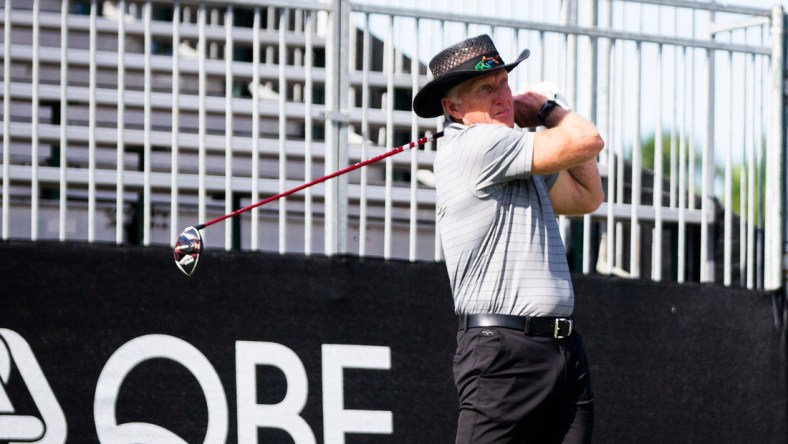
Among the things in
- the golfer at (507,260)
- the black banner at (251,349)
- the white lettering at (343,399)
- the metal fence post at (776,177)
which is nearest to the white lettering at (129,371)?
the black banner at (251,349)

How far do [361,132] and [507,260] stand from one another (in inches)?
82.2

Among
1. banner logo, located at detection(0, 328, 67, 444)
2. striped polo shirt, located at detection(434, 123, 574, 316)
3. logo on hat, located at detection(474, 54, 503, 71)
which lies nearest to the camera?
striped polo shirt, located at detection(434, 123, 574, 316)

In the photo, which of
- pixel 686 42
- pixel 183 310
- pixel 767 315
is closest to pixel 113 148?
pixel 183 310

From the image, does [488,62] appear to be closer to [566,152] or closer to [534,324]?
[566,152]

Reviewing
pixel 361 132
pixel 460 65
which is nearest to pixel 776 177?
pixel 361 132

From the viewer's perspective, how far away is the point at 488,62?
13.9 feet

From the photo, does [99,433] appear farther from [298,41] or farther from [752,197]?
[752,197]

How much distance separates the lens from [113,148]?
19.3ft

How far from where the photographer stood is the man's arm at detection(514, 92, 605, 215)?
13.0 ft

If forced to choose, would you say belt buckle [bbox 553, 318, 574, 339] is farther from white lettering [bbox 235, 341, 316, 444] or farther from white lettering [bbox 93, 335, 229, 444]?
white lettering [bbox 93, 335, 229, 444]

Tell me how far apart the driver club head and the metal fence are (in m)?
0.67

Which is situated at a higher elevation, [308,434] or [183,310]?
[183,310]

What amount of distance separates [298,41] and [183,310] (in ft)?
5.75

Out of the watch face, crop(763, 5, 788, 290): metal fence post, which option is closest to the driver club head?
the watch face
